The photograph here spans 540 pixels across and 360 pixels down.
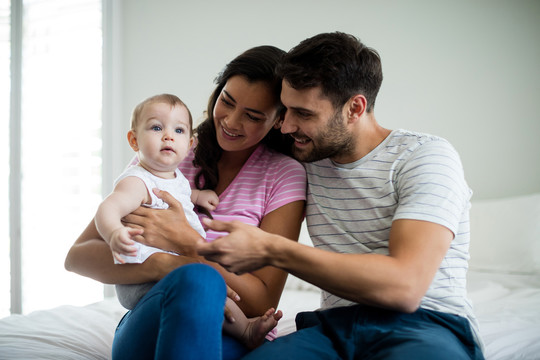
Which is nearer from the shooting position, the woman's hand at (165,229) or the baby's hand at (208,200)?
the woman's hand at (165,229)

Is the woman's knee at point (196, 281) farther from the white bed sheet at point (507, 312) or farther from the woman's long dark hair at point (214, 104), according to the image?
the white bed sheet at point (507, 312)

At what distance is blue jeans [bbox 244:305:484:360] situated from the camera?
1021 millimetres

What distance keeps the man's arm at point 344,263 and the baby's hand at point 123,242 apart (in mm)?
171

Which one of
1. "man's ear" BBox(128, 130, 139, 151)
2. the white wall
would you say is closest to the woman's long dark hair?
"man's ear" BBox(128, 130, 139, 151)

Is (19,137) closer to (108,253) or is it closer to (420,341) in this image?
(108,253)

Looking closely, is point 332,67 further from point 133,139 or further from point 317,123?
point 133,139

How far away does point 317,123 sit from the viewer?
1331 millimetres

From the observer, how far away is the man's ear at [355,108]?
1.36m

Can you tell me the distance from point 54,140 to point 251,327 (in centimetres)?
265

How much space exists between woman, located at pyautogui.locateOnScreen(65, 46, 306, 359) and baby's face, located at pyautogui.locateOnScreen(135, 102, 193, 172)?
0.11m

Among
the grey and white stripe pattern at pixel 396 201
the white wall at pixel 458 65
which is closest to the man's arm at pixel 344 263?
the grey and white stripe pattern at pixel 396 201

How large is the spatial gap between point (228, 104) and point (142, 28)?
8.75ft

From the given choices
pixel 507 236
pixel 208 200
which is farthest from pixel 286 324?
pixel 507 236

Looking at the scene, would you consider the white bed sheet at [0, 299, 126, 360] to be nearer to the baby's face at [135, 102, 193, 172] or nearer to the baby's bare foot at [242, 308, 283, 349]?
the baby's bare foot at [242, 308, 283, 349]
